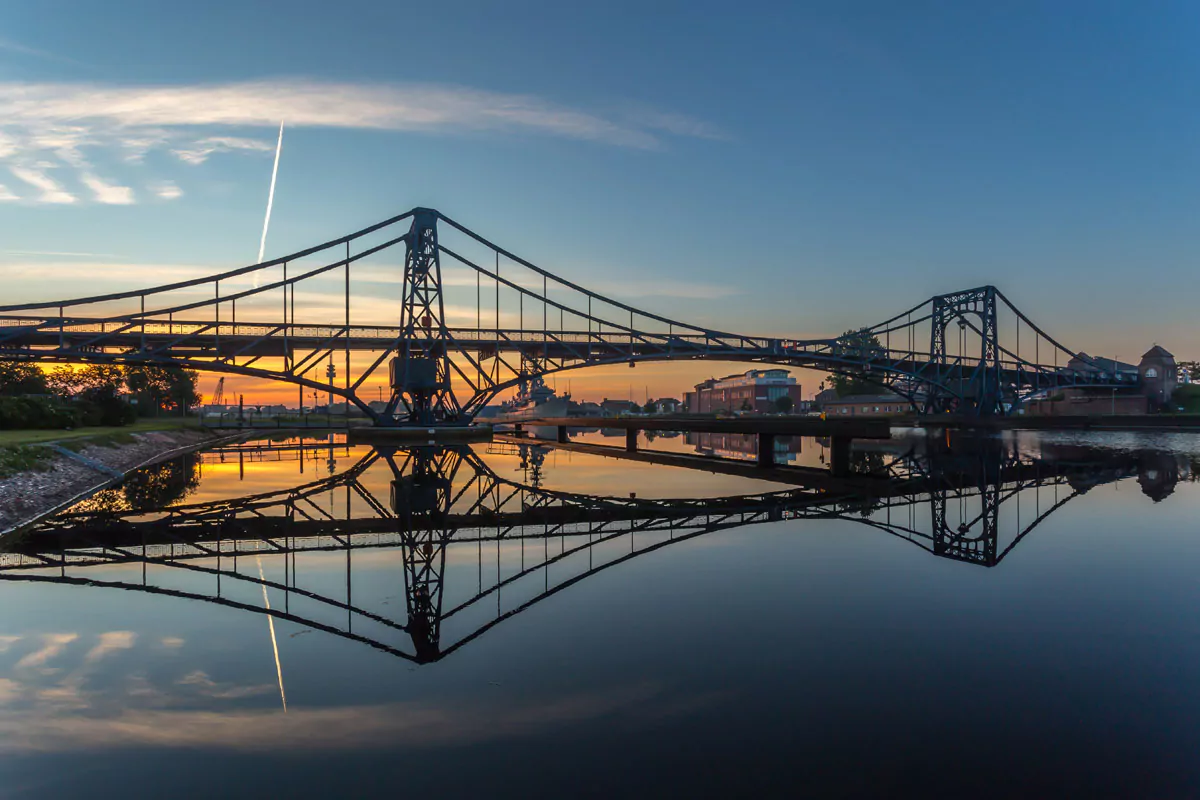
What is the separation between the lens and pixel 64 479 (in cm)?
2264

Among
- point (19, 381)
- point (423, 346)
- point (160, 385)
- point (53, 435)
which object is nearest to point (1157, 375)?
point (423, 346)

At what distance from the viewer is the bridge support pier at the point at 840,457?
27594 mm

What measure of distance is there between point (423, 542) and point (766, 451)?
74.3ft

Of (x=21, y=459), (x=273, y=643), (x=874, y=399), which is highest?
(x=874, y=399)

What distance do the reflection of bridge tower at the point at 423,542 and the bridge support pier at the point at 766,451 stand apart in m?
13.4

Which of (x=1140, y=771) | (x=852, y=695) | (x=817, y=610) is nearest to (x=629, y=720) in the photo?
(x=852, y=695)

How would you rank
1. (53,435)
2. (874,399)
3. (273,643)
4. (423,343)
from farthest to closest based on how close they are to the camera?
(874,399)
(423,343)
(53,435)
(273,643)

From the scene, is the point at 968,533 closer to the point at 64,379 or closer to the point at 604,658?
the point at 604,658

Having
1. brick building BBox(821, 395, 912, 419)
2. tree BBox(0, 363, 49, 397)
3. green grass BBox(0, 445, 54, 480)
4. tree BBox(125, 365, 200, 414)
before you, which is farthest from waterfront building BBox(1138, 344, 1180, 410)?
tree BBox(0, 363, 49, 397)

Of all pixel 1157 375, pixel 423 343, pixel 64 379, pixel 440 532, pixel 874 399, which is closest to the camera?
pixel 440 532

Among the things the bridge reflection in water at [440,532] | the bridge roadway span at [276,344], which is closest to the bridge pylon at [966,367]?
the bridge roadway span at [276,344]

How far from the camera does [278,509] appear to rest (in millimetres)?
18422

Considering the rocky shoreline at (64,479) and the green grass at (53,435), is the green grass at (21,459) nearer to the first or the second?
the rocky shoreline at (64,479)

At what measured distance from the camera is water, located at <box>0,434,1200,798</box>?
15.4 ft
